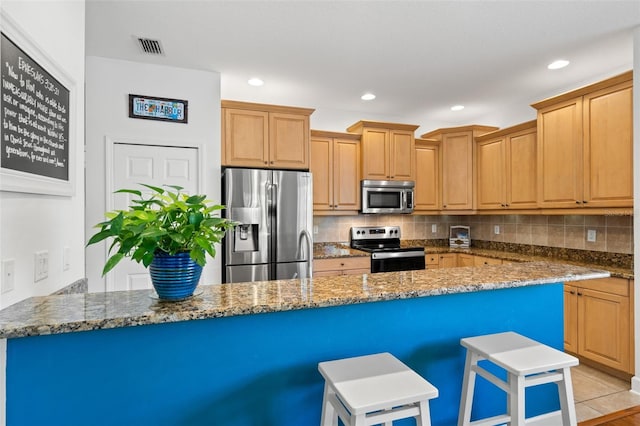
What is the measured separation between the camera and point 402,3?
2211mm

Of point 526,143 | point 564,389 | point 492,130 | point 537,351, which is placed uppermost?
point 492,130

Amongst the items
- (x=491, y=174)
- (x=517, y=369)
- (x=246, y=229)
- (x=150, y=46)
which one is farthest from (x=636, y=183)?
(x=150, y=46)

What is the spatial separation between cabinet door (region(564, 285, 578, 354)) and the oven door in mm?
1423

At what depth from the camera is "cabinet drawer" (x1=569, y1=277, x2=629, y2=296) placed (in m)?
2.63

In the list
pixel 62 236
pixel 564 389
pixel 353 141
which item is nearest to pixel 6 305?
pixel 62 236

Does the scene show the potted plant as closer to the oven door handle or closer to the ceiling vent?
the ceiling vent

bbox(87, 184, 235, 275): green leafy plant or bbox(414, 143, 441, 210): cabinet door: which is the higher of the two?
bbox(414, 143, 441, 210): cabinet door

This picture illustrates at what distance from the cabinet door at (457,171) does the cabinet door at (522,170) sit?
0.51 m

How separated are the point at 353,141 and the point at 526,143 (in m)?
1.89

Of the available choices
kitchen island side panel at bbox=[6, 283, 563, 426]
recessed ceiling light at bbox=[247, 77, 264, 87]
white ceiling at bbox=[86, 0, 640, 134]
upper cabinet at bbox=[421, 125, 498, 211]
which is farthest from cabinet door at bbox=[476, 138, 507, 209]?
recessed ceiling light at bbox=[247, 77, 264, 87]

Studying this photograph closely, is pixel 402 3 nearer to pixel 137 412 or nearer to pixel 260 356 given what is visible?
pixel 260 356

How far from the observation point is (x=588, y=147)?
2.99m

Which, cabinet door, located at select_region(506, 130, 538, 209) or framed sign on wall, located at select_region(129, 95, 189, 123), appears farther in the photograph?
cabinet door, located at select_region(506, 130, 538, 209)

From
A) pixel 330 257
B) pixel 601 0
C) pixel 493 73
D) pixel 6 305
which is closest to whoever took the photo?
pixel 6 305
